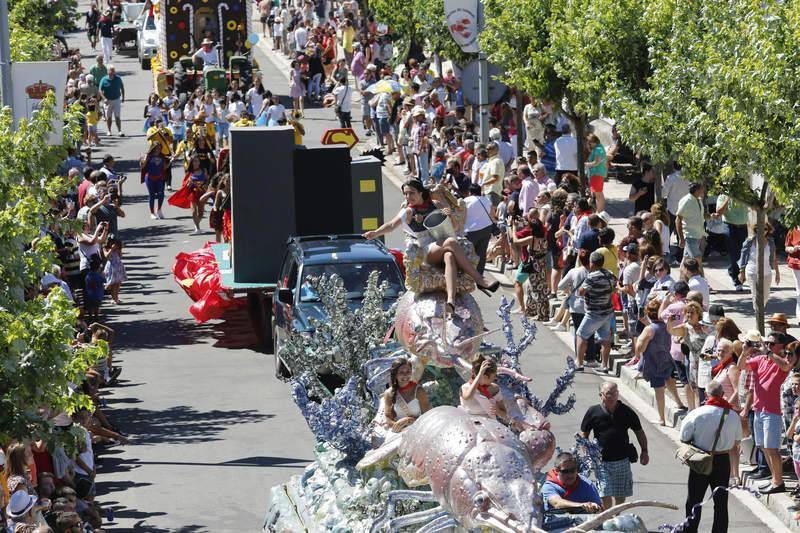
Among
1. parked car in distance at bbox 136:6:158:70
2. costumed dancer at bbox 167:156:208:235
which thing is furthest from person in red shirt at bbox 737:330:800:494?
parked car in distance at bbox 136:6:158:70

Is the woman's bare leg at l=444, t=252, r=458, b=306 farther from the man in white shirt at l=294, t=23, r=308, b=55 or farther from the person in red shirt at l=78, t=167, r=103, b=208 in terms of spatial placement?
the man in white shirt at l=294, t=23, r=308, b=55

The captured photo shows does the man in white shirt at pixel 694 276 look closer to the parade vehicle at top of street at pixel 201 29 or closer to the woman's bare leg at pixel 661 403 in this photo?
the woman's bare leg at pixel 661 403

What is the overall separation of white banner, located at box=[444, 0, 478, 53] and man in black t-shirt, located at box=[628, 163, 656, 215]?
4.41 m

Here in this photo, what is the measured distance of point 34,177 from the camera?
585 inches

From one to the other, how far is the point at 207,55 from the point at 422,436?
117 feet

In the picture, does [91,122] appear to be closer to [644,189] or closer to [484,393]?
[644,189]

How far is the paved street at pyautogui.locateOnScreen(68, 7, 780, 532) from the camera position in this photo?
15.7m

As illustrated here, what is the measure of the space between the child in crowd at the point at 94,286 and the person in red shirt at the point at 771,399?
10916mm

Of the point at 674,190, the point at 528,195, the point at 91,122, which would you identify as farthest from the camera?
the point at 91,122

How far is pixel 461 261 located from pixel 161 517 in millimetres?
4762

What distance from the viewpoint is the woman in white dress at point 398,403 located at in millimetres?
12562

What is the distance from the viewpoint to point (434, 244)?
12461 mm

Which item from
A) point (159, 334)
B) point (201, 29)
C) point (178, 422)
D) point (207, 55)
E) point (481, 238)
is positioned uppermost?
point (201, 29)

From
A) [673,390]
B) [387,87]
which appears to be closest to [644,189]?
[673,390]
